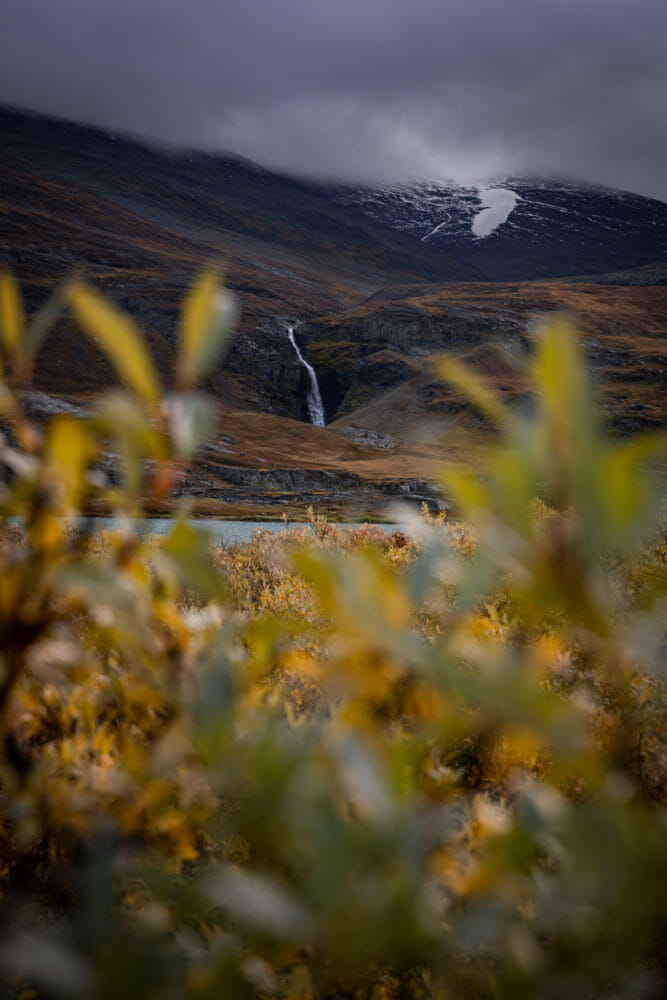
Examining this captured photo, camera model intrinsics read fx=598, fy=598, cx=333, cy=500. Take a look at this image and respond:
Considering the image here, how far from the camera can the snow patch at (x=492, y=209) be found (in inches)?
6993

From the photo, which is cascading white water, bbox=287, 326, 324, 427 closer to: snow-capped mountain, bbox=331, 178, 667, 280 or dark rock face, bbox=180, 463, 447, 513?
dark rock face, bbox=180, 463, 447, 513

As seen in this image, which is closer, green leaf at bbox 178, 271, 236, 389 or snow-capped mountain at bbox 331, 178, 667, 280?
green leaf at bbox 178, 271, 236, 389

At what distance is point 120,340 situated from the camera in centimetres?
34

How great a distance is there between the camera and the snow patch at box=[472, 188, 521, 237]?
6993 inches

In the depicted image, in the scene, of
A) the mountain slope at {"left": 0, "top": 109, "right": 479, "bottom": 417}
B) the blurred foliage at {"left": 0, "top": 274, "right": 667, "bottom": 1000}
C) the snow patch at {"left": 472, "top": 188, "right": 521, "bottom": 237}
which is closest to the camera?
the blurred foliage at {"left": 0, "top": 274, "right": 667, "bottom": 1000}

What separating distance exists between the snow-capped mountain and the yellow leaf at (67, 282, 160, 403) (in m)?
176

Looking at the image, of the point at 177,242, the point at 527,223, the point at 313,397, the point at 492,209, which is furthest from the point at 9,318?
the point at 492,209

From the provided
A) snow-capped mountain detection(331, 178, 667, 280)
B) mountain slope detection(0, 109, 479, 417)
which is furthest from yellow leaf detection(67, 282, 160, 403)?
snow-capped mountain detection(331, 178, 667, 280)

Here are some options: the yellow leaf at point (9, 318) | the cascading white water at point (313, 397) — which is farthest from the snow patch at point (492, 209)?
the yellow leaf at point (9, 318)

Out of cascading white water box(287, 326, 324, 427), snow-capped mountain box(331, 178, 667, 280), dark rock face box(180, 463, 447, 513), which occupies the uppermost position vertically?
snow-capped mountain box(331, 178, 667, 280)

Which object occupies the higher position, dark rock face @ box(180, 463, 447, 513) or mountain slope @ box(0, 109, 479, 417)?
mountain slope @ box(0, 109, 479, 417)

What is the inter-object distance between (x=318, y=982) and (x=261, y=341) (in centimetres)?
7359

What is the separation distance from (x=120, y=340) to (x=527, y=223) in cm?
20327

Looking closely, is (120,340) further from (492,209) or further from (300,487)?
(492,209)
